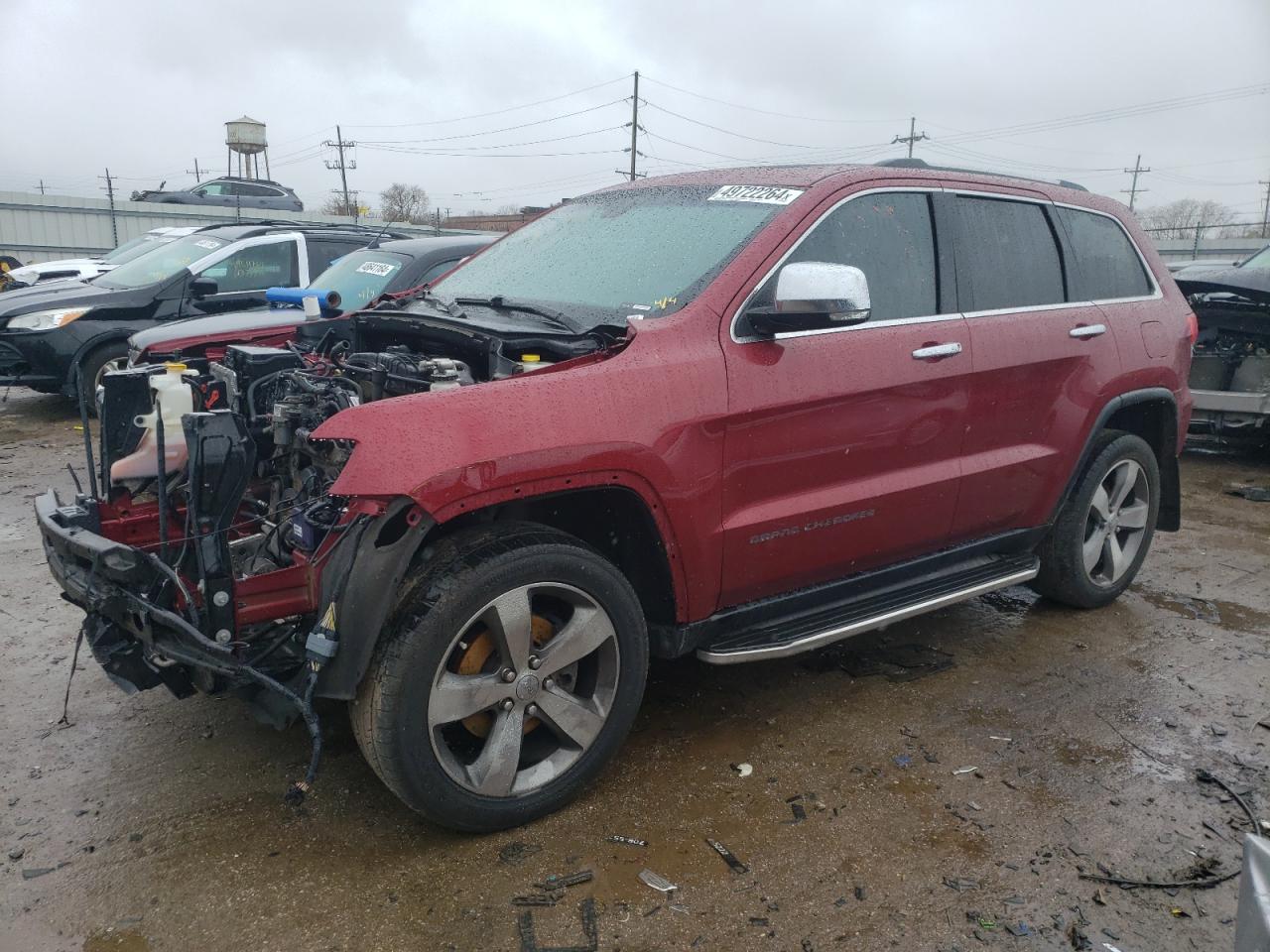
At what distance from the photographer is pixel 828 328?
10.8 feet

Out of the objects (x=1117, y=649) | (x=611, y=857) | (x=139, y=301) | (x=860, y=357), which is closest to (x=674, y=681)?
(x=611, y=857)

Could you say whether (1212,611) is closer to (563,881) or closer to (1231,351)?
(563,881)

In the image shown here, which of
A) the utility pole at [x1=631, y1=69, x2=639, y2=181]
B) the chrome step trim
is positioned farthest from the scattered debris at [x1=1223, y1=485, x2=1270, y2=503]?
the utility pole at [x1=631, y1=69, x2=639, y2=181]

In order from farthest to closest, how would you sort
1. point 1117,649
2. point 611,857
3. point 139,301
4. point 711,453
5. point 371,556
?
point 139,301 < point 1117,649 < point 711,453 < point 611,857 < point 371,556

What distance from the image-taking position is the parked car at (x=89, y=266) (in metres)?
11.0

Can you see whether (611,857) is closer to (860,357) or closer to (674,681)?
(674,681)

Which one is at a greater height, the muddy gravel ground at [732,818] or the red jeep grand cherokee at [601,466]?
the red jeep grand cherokee at [601,466]

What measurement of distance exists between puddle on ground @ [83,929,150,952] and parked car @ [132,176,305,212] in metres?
21.5

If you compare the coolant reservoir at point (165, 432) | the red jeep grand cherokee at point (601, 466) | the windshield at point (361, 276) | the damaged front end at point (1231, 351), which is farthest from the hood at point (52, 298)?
the damaged front end at point (1231, 351)

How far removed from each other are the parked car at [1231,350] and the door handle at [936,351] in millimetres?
5136

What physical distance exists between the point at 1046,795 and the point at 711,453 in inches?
61.3

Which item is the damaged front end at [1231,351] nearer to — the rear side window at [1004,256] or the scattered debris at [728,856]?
the rear side window at [1004,256]

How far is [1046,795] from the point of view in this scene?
3180mm

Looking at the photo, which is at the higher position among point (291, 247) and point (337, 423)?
point (291, 247)
